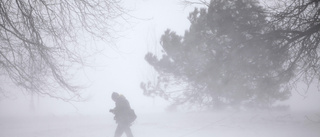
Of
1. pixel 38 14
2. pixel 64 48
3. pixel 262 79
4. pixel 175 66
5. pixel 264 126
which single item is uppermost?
pixel 175 66

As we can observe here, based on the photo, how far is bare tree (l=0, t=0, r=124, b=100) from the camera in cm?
370

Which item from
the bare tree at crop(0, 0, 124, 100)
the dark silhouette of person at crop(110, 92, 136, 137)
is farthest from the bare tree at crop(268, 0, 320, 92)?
the dark silhouette of person at crop(110, 92, 136, 137)

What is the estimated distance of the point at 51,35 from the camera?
A: 12.7 ft

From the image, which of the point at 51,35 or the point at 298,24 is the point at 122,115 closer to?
the point at 51,35

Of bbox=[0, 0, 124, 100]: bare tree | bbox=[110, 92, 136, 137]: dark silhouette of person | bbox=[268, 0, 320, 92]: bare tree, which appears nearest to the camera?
bbox=[0, 0, 124, 100]: bare tree

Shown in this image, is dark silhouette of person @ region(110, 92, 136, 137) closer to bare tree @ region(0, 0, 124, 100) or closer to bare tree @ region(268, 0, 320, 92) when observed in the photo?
bare tree @ region(0, 0, 124, 100)

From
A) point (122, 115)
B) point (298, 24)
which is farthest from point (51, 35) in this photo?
point (298, 24)

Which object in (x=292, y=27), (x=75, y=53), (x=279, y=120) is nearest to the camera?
(x=75, y=53)

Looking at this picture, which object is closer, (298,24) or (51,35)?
(51,35)

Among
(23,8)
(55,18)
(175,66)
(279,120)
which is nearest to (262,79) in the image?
(279,120)

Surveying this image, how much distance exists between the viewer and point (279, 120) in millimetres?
10453

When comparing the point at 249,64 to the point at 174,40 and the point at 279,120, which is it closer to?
the point at 279,120

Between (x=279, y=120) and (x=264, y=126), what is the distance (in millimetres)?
1414

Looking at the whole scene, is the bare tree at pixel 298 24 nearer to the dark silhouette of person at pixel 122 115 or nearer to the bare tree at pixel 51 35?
the bare tree at pixel 51 35
